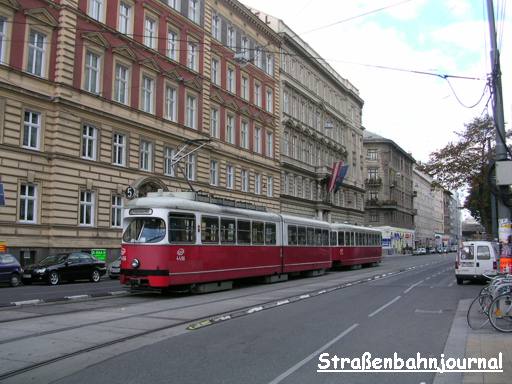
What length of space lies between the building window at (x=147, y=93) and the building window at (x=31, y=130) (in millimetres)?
8384

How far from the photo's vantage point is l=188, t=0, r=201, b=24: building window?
130 ft

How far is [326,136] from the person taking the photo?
65562 mm

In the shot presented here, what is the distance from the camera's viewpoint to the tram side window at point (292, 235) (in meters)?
25.5

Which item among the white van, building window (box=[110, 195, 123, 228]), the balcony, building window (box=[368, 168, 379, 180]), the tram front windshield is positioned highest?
building window (box=[368, 168, 379, 180])

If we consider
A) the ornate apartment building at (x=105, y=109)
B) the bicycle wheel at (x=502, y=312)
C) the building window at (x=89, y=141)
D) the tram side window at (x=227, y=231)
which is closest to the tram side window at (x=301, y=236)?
the tram side window at (x=227, y=231)

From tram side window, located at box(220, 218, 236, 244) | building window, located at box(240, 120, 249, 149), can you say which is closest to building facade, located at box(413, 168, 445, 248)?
building window, located at box(240, 120, 249, 149)

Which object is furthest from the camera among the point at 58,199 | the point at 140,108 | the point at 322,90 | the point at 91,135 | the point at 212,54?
the point at 322,90

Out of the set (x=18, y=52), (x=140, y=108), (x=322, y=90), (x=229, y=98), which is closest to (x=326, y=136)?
(x=322, y=90)

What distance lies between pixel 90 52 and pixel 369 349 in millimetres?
27003

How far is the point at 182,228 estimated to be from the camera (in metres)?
17.2

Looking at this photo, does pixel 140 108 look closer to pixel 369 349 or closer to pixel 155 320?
pixel 155 320

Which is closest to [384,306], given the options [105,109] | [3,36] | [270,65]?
[3,36]

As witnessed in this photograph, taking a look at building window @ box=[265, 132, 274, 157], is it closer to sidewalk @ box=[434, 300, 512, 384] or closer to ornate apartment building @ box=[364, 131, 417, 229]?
sidewalk @ box=[434, 300, 512, 384]

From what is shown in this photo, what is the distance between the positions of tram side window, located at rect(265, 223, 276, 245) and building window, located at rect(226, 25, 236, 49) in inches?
980
